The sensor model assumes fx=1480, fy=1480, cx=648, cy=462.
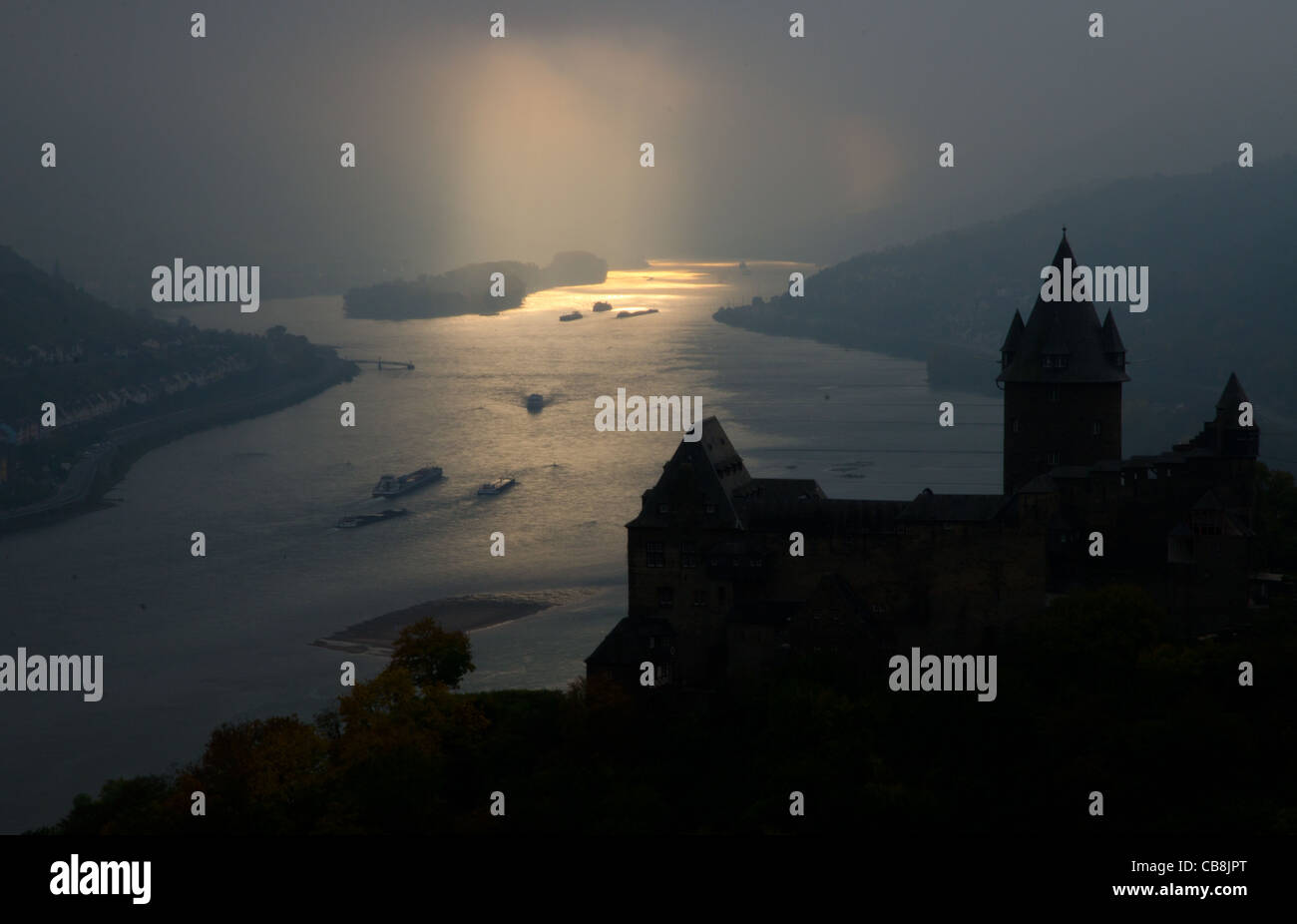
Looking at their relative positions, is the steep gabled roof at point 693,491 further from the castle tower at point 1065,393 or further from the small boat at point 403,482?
the small boat at point 403,482

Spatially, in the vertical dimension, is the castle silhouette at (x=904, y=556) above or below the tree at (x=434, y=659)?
above

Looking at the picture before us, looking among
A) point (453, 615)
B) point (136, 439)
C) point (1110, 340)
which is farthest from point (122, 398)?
point (1110, 340)

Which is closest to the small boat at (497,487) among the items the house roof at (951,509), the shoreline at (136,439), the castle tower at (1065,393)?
the shoreline at (136,439)

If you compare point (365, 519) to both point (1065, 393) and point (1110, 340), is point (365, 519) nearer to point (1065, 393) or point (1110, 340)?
point (1065, 393)

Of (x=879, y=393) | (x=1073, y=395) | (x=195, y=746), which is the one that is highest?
(x=879, y=393)

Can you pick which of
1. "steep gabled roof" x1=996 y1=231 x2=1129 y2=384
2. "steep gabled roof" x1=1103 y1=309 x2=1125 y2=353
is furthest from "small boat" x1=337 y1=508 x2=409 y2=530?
"steep gabled roof" x1=1103 y1=309 x2=1125 y2=353

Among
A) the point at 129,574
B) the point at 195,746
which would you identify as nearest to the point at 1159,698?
the point at 195,746
